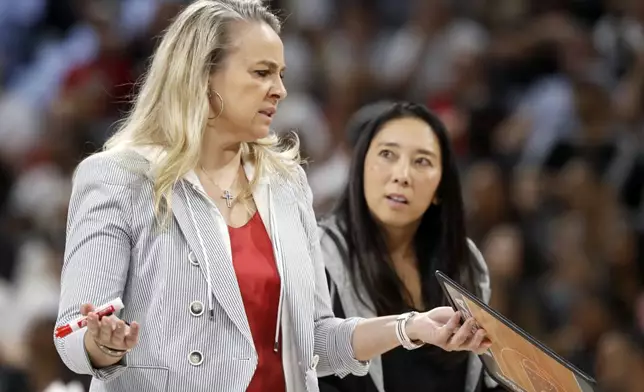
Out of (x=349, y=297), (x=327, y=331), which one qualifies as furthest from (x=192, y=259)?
(x=349, y=297)

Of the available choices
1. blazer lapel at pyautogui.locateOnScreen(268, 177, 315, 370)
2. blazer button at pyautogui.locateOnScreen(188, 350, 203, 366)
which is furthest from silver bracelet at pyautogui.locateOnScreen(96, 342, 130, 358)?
blazer lapel at pyautogui.locateOnScreen(268, 177, 315, 370)

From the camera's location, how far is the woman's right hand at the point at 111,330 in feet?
7.70

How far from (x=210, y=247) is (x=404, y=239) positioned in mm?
1100

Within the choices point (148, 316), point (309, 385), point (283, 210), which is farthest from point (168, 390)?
point (283, 210)

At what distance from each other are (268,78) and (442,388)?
111 cm

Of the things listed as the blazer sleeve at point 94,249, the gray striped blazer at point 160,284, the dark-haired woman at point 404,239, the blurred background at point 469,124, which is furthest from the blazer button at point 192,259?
the blurred background at point 469,124

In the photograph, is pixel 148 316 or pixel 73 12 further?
pixel 73 12

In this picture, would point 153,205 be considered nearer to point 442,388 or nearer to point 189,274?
point 189,274

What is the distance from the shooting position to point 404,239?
144 inches

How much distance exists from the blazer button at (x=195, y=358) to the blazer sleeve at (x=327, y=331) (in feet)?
1.25

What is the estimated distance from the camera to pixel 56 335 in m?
2.47

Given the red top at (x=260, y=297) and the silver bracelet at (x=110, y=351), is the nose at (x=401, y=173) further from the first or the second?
the silver bracelet at (x=110, y=351)

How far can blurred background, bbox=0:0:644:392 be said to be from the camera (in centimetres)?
547

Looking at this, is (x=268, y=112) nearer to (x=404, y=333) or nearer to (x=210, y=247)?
(x=210, y=247)
